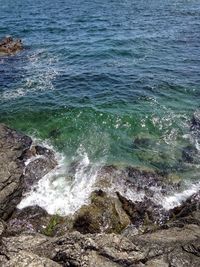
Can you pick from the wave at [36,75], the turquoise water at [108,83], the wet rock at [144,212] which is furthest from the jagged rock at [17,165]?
the wave at [36,75]

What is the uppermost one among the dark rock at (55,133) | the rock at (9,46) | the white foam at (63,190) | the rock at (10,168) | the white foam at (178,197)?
the rock at (9,46)

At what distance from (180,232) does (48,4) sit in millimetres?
63174

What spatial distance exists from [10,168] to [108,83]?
17479 millimetres

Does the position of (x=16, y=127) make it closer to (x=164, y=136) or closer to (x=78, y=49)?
(x=164, y=136)

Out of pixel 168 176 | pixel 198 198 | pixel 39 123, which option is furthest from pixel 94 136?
pixel 198 198

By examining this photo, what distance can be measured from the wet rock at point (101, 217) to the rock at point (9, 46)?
99.6 feet

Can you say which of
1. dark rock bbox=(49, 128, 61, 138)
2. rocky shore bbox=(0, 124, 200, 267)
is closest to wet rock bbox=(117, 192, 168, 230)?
rocky shore bbox=(0, 124, 200, 267)

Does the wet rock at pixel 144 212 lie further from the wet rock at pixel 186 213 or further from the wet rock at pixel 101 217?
the wet rock at pixel 186 213

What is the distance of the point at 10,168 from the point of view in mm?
24266

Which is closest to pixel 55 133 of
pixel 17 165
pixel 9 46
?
pixel 17 165

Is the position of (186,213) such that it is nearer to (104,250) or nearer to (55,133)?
(104,250)

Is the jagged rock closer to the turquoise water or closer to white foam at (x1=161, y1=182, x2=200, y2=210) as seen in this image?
the turquoise water

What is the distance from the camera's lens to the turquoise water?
3031 centimetres

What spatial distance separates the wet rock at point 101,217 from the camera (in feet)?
71.7
